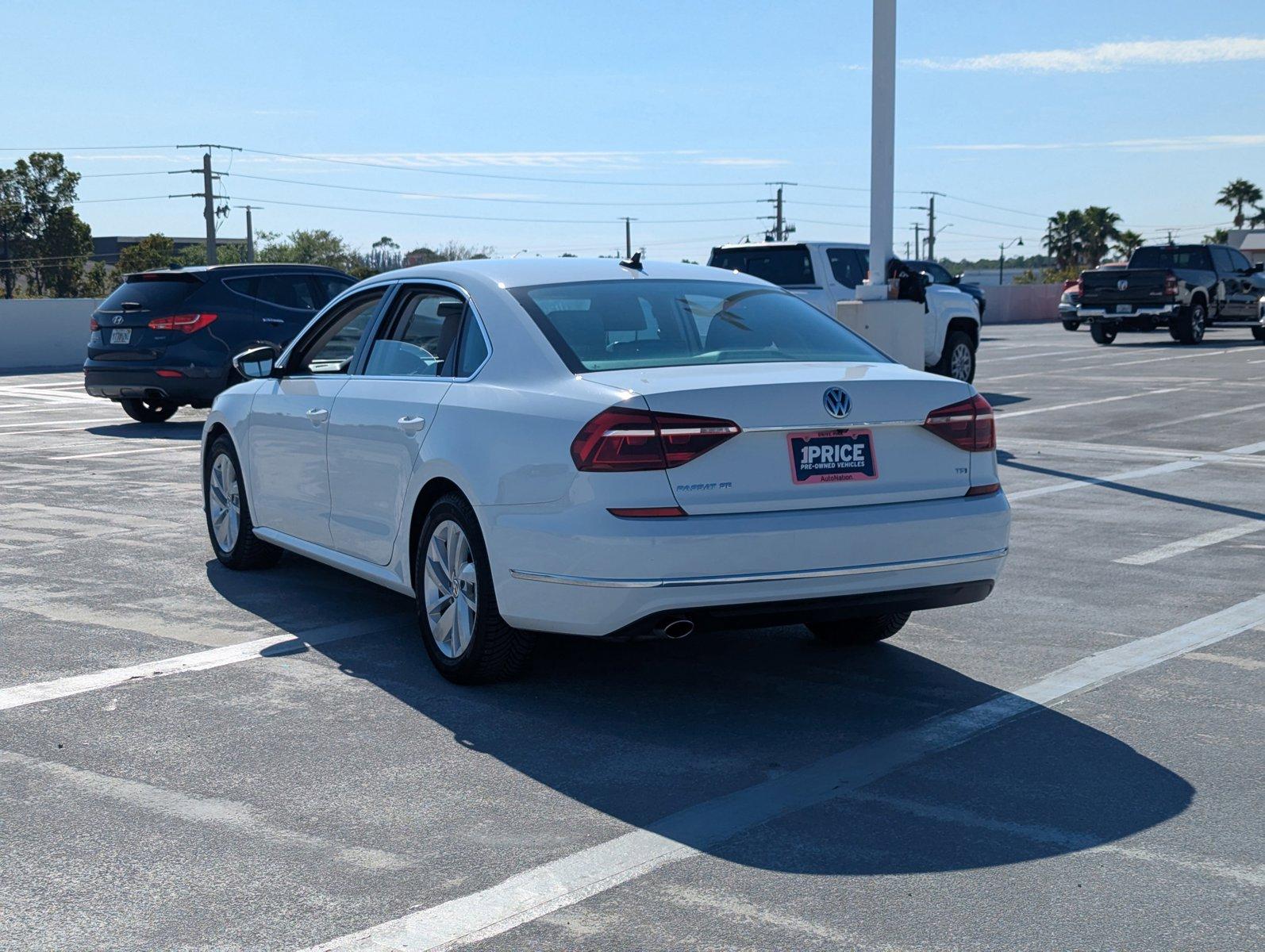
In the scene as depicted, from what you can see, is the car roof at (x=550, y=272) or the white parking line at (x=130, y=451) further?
the white parking line at (x=130, y=451)

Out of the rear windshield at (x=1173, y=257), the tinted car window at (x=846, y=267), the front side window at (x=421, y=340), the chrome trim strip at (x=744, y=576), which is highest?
the rear windshield at (x=1173, y=257)

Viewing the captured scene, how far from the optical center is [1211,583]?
791cm

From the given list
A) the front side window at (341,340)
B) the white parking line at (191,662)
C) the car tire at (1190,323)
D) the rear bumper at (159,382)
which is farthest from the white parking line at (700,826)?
the car tire at (1190,323)

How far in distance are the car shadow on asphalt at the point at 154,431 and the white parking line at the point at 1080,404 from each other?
30.3 ft

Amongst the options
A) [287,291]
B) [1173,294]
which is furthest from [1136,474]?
[1173,294]

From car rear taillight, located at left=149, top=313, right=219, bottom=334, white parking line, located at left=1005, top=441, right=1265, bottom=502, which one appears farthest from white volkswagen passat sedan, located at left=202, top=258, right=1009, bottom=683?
car rear taillight, located at left=149, top=313, right=219, bottom=334

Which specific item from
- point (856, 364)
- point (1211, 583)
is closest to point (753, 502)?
point (856, 364)

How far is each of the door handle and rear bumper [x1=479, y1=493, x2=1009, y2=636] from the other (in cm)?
72

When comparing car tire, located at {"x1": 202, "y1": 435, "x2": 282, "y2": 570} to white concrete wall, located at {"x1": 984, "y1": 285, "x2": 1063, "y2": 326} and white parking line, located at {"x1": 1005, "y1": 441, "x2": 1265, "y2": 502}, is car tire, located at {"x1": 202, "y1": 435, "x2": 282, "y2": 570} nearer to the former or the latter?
white parking line, located at {"x1": 1005, "y1": 441, "x2": 1265, "y2": 502}

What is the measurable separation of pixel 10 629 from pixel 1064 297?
37135 millimetres

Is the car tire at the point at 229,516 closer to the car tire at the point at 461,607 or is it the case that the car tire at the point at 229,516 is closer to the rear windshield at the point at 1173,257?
the car tire at the point at 461,607

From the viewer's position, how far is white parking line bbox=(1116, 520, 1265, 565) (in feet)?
28.3

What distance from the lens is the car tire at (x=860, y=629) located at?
6.58 m

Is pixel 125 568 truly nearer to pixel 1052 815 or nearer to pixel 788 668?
pixel 788 668
